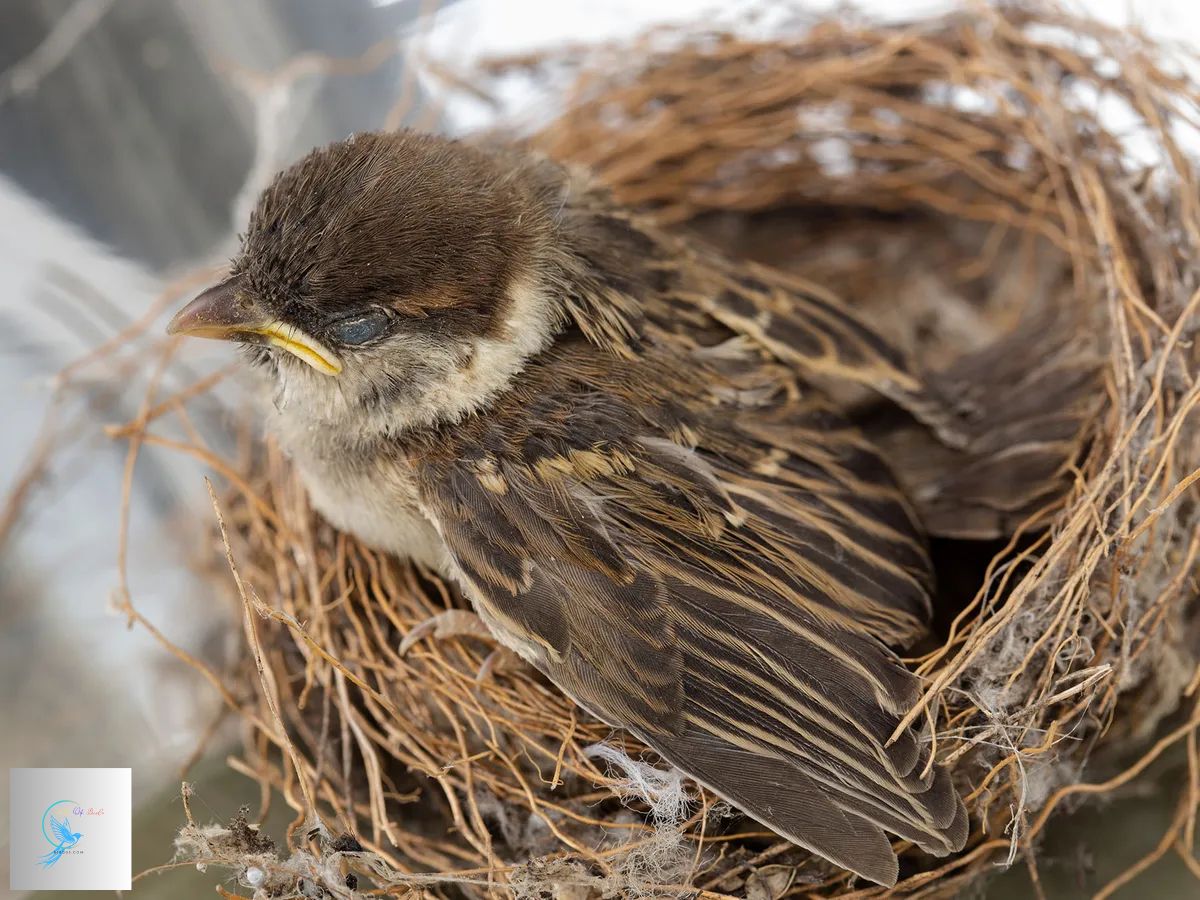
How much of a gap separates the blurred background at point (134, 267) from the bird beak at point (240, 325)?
0.58 meters

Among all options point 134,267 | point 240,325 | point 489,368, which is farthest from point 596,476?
point 134,267

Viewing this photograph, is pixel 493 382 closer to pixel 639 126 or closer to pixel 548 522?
pixel 548 522

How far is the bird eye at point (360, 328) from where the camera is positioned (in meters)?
1.41

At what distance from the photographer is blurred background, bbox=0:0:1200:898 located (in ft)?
6.39

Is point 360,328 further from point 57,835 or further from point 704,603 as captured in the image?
point 57,835

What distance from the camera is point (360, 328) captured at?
1.41 m

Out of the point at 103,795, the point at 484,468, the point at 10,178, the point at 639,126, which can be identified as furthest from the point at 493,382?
the point at 10,178

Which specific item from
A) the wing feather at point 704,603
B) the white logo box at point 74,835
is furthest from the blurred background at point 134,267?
the wing feather at point 704,603

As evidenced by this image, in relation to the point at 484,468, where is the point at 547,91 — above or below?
above

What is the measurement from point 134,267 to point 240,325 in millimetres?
979

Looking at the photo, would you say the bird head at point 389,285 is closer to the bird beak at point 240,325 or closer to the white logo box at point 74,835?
the bird beak at point 240,325

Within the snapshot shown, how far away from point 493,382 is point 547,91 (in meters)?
1.27

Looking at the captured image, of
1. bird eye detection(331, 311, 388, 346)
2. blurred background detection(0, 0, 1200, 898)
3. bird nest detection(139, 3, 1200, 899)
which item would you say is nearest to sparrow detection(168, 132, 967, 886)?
bird eye detection(331, 311, 388, 346)

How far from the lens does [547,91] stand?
2479 millimetres
